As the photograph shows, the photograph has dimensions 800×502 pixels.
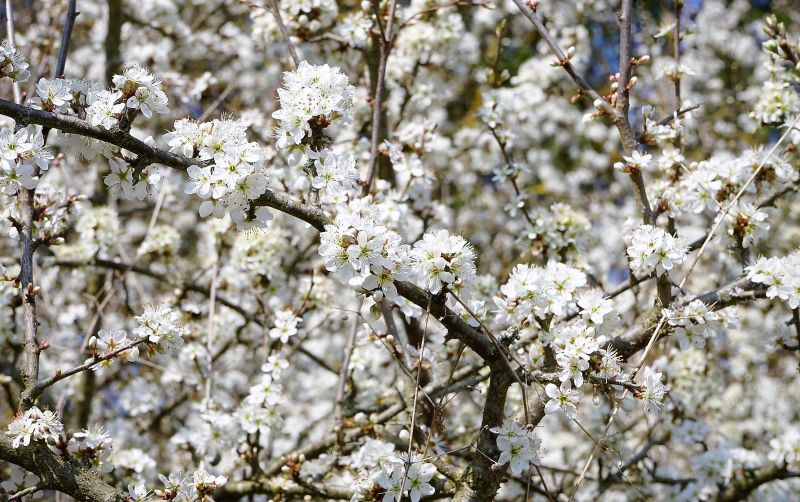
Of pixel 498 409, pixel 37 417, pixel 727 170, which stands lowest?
pixel 37 417

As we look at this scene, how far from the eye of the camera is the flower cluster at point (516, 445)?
2.15 m

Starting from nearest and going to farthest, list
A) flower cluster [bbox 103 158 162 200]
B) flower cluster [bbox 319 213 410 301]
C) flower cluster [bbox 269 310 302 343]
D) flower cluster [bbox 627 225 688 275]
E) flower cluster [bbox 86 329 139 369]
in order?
1. flower cluster [bbox 319 213 410 301]
2. flower cluster [bbox 103 158 162 200]
3. flower cluster [bbox 86 329 139 369]
4. flower cluster [bbox 627 225 688 275]
5. flower cluster [bbox 269 310 302 343]

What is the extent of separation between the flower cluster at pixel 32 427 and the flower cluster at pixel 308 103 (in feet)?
3.49

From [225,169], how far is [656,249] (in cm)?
144

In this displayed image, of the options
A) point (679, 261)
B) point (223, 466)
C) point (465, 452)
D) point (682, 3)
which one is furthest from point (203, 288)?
point (682, 3)

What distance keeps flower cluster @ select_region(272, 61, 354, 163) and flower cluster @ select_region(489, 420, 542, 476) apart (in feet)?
3.52

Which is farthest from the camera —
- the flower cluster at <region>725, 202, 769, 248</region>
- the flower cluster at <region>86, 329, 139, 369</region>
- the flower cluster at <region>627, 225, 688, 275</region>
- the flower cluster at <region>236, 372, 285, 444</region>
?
the flower cluster at <region>236, 372, 285, 444</region>

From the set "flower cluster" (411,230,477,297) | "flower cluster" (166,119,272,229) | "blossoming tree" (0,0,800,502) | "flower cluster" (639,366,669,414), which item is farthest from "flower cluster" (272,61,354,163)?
"flower cluster" (639,366,669,414)

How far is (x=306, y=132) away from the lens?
219cm

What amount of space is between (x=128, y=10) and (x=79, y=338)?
265 centimetres

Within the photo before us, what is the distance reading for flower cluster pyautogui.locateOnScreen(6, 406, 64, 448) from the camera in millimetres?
1997

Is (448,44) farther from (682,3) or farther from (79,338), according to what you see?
(79,338)

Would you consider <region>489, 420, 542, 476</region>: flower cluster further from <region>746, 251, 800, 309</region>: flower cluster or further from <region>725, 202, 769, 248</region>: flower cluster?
<region>725, 202, 769, 248</region>: flower cluster

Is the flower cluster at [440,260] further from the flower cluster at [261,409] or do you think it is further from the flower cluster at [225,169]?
the flower cluster at [261,409]
